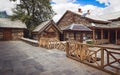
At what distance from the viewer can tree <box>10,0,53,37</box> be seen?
103 feet

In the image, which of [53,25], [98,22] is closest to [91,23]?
[98,22]

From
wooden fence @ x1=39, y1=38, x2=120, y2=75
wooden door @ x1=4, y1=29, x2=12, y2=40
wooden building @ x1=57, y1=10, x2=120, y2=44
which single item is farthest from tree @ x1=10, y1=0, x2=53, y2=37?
wooden fence @ x1=39, y1=38, x2=120, y2=75

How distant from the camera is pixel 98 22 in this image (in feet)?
85.1

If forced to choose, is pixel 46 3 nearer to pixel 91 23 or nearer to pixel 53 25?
pixel 53 25

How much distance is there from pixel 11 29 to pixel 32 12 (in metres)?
6.42

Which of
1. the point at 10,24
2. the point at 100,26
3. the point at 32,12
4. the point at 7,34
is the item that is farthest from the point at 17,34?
the point at 100,26

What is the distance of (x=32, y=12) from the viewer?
33156 millimetres

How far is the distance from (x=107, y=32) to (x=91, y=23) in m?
4.83

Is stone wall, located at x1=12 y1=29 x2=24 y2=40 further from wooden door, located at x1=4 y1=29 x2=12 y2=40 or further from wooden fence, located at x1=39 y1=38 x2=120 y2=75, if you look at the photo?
wooden fence, located at x1=39 y1=38 x2=120 y2=75

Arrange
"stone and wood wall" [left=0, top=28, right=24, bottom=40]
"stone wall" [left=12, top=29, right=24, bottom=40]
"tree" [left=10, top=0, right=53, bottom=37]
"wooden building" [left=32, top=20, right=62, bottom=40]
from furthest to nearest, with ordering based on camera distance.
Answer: "tree" [left=10, top=0, right=53, bottom=37]
"stone wall" [left=12, top=29, right=24, bottom=40]
"stone and wood wall" [left=0, top=28, right=24, bottom=40]
"wooden building" [left=32, top=20, right=62, bottom=40]

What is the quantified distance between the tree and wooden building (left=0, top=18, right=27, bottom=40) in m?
1.32

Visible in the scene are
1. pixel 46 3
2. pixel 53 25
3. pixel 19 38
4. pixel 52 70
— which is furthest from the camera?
pixel 46 3

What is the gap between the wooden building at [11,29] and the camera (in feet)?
95.7

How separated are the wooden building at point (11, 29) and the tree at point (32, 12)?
132cm
